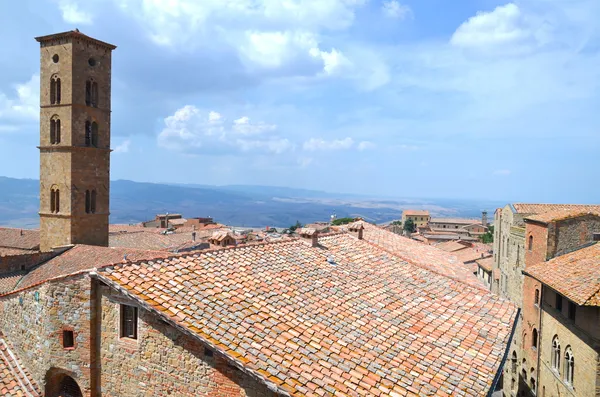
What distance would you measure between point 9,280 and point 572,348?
3217 centimetres

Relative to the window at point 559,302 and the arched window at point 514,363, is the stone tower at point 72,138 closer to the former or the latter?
the arched window at point 514,363

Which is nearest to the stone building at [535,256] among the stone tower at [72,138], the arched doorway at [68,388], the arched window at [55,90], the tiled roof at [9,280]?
the arched doorway at [68,388]

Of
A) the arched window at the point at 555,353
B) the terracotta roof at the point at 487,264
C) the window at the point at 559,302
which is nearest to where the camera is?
the arched window at the point at 555,353

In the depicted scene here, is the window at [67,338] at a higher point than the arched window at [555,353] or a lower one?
Answer: higher

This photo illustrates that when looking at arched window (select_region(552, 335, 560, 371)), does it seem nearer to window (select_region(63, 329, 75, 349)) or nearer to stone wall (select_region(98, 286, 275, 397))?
stone wall (select_region(98, 286, 275, 397))

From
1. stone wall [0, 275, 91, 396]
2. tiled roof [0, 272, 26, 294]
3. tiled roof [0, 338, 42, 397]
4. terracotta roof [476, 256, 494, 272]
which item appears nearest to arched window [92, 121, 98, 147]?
tiled roof [0, 272, 26, 294]

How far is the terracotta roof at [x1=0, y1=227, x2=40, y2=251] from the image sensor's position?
40094 mm

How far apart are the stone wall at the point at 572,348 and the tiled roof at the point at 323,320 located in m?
4.51

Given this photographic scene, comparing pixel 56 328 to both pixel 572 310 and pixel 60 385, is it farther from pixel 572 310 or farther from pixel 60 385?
pixel 572 310

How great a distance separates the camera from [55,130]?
116ft

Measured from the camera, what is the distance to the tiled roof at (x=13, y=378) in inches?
407

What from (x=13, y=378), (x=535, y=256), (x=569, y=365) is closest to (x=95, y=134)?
(x=13, y=378)

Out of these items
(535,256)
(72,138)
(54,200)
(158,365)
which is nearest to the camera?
(158,365)

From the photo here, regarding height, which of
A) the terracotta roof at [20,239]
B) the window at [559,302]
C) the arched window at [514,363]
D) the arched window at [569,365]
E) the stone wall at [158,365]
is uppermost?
the stone wall at [158,365]
